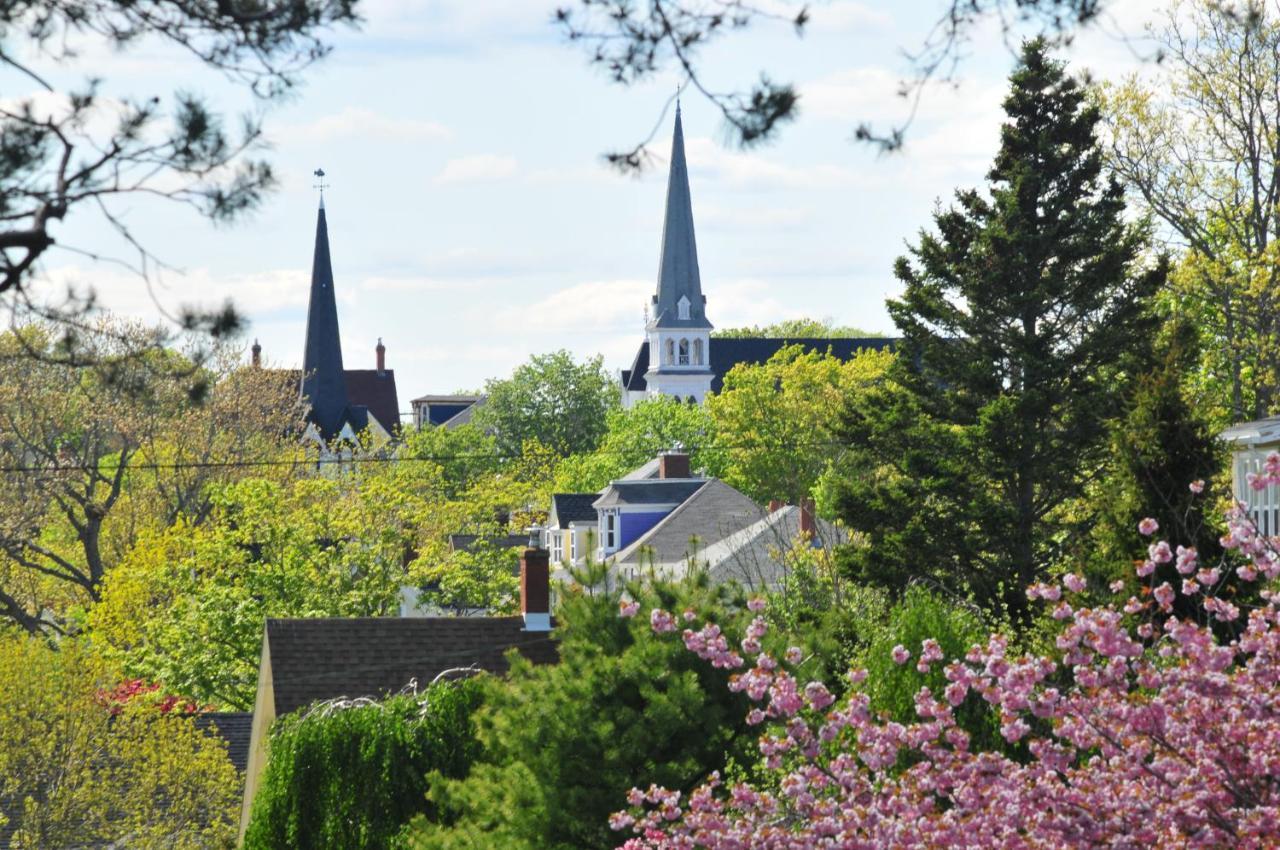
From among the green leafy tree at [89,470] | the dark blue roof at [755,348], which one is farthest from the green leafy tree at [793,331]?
the green leafy tree at [89,470]

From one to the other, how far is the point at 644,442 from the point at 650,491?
61.5 ft

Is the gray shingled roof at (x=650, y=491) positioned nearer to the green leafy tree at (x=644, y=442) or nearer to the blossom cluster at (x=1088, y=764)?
the green leafy tree at (x=644, y=442)

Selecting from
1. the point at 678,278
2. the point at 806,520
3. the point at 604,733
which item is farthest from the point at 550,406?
the point at 604,733

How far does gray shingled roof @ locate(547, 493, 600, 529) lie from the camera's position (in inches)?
2835

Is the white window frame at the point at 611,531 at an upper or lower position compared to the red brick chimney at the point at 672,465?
lower

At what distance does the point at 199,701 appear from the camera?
38875mm

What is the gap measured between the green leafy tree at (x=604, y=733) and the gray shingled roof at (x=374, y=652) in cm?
1049

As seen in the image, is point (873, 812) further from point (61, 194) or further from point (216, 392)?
point (216, 392)

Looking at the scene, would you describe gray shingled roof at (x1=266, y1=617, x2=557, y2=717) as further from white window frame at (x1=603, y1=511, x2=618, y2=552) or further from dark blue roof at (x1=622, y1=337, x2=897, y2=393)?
dark blue roof at (x1=622, y1=337, x2=897, y2=393)

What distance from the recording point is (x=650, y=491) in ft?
217

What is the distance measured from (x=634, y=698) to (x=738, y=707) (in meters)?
0.94

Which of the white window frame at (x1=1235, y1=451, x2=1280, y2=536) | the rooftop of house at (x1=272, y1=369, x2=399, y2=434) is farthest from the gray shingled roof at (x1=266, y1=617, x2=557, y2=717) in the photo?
the rooftop of house at (x1=272, y1=369, x2=399, y2=434)

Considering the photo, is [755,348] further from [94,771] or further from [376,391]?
[94,771]

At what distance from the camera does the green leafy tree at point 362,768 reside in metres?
22.5
